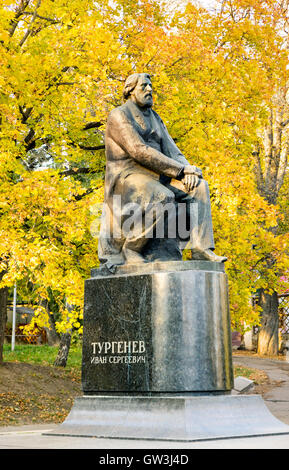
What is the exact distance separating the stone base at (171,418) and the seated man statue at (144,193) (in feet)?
5.14

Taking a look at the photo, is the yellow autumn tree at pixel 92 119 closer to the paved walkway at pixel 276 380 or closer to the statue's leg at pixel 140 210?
the paved walkway at pixel 276 380

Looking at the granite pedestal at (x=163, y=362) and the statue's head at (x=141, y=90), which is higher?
the statue's head at (x=141, y=90)

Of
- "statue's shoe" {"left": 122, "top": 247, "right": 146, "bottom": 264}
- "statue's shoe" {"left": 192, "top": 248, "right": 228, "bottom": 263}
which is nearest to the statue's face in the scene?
"statue's shoe" {"left": 122, "top": 247, "right": 146, "bottom": 264}

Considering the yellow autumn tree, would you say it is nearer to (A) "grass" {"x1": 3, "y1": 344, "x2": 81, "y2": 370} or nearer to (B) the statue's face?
(B) the statue's face

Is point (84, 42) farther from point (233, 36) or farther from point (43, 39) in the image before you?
point (233, 36)

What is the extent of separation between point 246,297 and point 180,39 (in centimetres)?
629

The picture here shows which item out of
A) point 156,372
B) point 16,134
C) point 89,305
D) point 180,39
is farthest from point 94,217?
point 156,372

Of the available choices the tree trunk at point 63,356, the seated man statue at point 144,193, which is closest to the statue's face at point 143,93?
the seated man statue at point 144,193

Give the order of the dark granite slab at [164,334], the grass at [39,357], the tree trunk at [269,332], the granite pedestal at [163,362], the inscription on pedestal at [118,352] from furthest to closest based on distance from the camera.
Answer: the tree trunk at [269,332]
the grass at [39,357]
the inscription on pedestal at [118,352]
the dark granite slab at [164,334]
the granite pedestal at [163,362]

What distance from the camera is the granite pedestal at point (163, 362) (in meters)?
6.64

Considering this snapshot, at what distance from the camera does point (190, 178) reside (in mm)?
7895

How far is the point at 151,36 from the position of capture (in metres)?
15.7

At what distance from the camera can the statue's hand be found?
25.8 ft

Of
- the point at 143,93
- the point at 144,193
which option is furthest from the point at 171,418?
the point at 143,93
